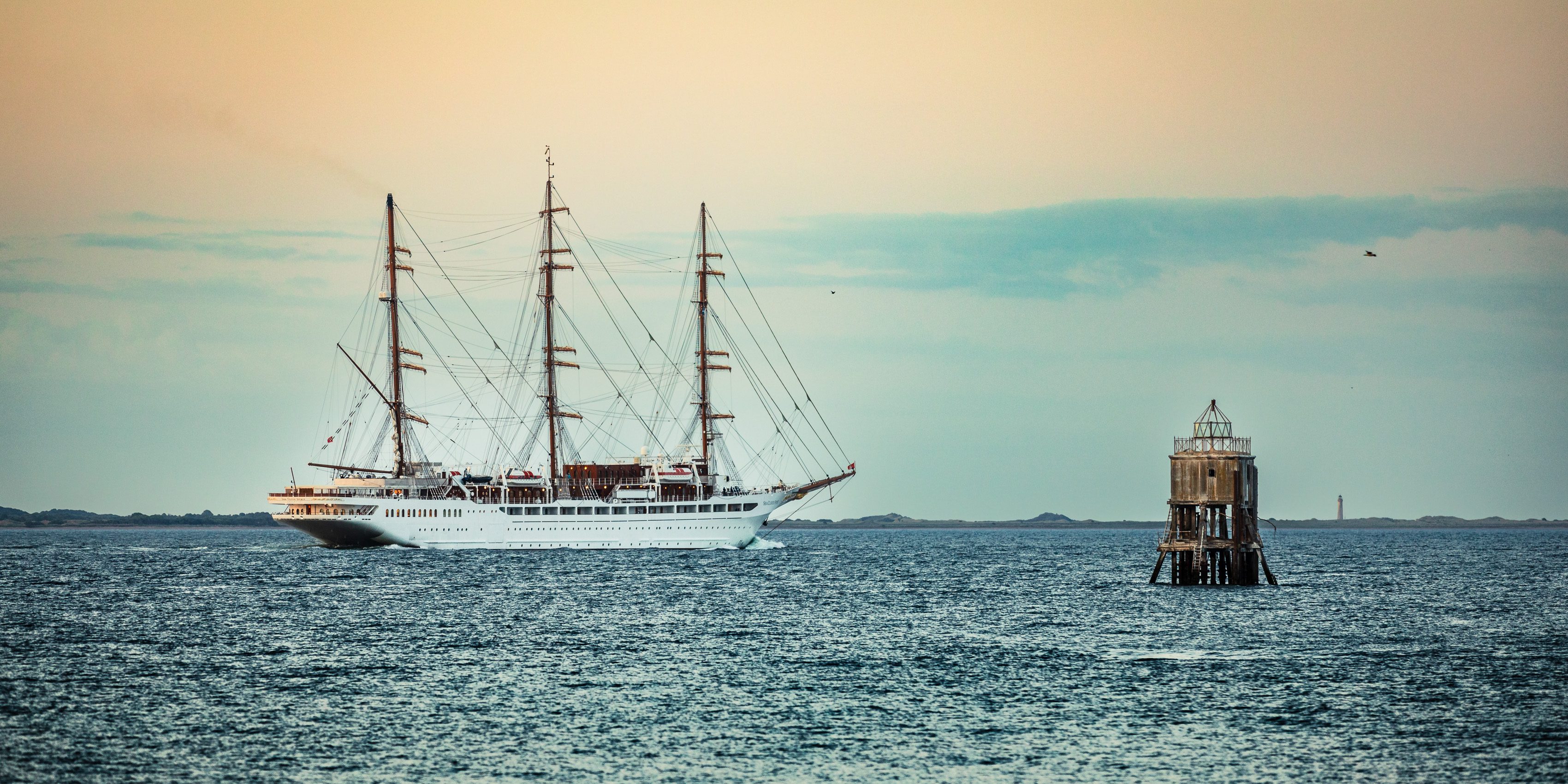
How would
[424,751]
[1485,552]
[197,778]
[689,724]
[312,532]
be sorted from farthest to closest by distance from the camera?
[1485,552], [312,532], [689,724], [424,751], [197,778]

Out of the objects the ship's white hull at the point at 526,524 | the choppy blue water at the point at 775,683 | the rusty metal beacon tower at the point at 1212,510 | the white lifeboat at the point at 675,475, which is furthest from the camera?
the white lifeboat at the point at 675,475

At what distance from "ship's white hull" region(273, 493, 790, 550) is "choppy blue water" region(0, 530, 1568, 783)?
33.2m

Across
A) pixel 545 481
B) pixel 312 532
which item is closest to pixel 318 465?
pixel 312 532

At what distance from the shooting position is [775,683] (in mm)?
40562

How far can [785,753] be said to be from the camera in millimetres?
30641

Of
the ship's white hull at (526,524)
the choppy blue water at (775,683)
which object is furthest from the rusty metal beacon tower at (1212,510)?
the ship's white hull at (526,524)

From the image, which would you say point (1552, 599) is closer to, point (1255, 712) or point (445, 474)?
point (1255, 712)

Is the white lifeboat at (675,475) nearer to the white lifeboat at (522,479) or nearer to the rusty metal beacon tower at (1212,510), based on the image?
the white lifeboat at (522,479)

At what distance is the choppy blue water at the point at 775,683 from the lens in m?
29.6

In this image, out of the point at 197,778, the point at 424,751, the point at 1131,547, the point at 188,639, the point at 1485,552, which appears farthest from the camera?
the point at 1131,547

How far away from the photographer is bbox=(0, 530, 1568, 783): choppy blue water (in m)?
29.6

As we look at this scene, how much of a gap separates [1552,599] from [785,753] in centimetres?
5737

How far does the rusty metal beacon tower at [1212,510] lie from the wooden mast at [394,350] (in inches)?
2805

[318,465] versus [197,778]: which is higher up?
[318,465]
